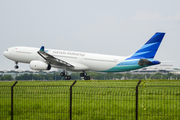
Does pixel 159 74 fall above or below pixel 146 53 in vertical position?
below

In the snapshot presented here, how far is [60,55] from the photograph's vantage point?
163ft

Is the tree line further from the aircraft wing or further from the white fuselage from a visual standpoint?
the aircraft wing

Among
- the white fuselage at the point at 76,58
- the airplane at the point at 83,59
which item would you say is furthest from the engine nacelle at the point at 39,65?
the white fuselage at the point at 76,58

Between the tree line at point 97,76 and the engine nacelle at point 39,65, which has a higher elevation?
the engine nacelle at point 39,65

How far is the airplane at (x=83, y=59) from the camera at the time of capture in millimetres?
44625

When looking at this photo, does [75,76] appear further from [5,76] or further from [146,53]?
[146,53]

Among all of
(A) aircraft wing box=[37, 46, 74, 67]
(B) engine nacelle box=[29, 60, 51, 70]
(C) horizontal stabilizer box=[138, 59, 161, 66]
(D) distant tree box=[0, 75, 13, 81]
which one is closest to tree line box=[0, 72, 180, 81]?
(D) distant tree box=[0, 75, 13, 81]

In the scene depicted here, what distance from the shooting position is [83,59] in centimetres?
4778

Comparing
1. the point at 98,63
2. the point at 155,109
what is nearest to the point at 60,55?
the point at 98,63

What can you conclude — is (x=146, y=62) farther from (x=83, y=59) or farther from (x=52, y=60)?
(x=52, y=60)

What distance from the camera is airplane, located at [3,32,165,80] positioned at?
44625 mm

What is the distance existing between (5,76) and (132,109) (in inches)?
1533

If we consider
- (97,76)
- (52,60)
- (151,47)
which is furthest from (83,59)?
(151,47)

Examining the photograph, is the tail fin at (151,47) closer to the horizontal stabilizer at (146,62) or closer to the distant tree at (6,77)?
the horizontal stabilizer at (146,62)
